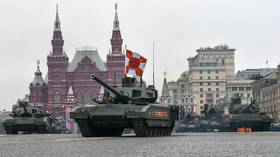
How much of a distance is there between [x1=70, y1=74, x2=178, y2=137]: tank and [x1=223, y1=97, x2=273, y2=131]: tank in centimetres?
3912

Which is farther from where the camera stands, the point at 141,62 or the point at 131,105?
the point at 141,62

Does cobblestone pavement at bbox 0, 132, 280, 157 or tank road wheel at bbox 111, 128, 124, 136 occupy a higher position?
tank road wheel at bbox 111, 128, 124, 136

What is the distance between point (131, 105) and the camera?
43.4 m

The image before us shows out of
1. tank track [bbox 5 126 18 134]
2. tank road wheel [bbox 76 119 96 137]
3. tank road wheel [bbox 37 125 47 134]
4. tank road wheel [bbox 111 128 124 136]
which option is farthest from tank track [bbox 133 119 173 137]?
tank road wheel [bbox 37 125 47 134]

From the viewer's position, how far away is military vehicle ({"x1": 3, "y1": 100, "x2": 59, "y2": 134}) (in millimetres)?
82875

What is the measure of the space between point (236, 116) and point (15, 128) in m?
26.2

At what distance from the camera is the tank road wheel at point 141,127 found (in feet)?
140

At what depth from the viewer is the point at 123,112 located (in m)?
42.6

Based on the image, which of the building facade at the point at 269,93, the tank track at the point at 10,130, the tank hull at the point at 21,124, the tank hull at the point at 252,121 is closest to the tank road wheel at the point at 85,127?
the tank hull at the point at 21,124

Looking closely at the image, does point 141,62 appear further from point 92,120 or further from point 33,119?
point 33,119

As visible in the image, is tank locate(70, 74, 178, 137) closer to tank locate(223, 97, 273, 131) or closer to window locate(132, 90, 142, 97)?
window locate(132, 90, 142, 97)

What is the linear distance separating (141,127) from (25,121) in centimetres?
4206

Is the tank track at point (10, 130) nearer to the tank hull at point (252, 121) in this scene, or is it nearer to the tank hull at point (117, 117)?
the tank hull at point (252, 121)

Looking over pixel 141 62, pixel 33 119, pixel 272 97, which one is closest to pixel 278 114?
pixel 272 97
